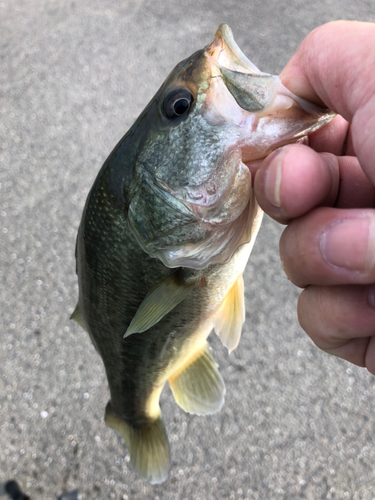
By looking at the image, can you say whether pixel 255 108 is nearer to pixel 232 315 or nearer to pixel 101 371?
pixel 232 315

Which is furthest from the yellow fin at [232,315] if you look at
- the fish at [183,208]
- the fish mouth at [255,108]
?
the fish mouth at [255,108]

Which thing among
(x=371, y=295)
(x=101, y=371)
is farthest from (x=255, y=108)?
(x=101, y=371)

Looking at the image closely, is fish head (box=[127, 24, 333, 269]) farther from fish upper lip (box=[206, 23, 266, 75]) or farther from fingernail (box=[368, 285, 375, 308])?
fingernail (box=[368, 285, 375, 308])

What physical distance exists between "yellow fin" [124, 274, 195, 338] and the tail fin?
677 mm

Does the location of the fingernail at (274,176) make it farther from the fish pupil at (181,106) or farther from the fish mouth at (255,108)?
the fish pupil at (181,106)

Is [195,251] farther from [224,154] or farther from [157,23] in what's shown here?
[157,23]

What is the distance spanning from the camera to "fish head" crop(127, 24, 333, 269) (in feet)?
2.58

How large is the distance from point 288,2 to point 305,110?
3579 millimetres

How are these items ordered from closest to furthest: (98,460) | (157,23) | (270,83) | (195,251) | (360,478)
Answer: (270,83), (195,251), (360,478), (98,460), (157,23)

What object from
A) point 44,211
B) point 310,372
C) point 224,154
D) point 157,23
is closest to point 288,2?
point 157,23

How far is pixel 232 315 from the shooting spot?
1.17 m

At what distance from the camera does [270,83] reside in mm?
776

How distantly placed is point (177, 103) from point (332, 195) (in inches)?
15.7

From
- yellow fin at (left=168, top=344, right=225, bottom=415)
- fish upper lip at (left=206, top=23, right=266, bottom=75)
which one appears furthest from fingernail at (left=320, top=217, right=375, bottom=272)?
yellow fin at (left=168, top=344, right=225, bottom=415)
